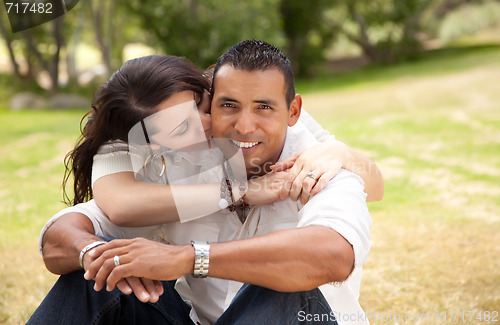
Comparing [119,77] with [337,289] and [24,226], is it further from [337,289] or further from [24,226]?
[24,226]

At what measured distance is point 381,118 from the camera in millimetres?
11836

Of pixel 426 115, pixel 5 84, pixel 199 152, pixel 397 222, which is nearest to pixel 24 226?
pixel 397 222

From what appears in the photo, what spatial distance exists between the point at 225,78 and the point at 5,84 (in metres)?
19.8

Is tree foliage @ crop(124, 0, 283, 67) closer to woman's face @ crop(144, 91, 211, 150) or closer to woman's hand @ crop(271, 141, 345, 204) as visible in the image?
woman's face @ crop(144, 91, 211, 150)

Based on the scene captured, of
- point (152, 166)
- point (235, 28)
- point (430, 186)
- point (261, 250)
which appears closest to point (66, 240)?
point (152, 166)

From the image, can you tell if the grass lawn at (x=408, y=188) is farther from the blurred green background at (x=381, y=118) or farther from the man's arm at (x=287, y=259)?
the man's arm at (x=287, y=259)

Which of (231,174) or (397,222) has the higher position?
(231,174)

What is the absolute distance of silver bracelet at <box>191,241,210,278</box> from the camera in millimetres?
1919

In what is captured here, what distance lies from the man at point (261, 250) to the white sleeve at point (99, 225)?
0.11 m

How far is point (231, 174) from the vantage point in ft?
8.71

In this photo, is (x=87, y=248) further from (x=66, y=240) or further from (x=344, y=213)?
(x=344, y=213)

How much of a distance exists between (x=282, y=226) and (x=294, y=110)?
534mm

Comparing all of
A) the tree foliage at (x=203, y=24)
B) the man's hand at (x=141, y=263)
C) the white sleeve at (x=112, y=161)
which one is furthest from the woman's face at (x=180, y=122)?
the tree foliage at (x=203, y=24)

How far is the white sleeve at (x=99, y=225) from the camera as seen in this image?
236 cm
